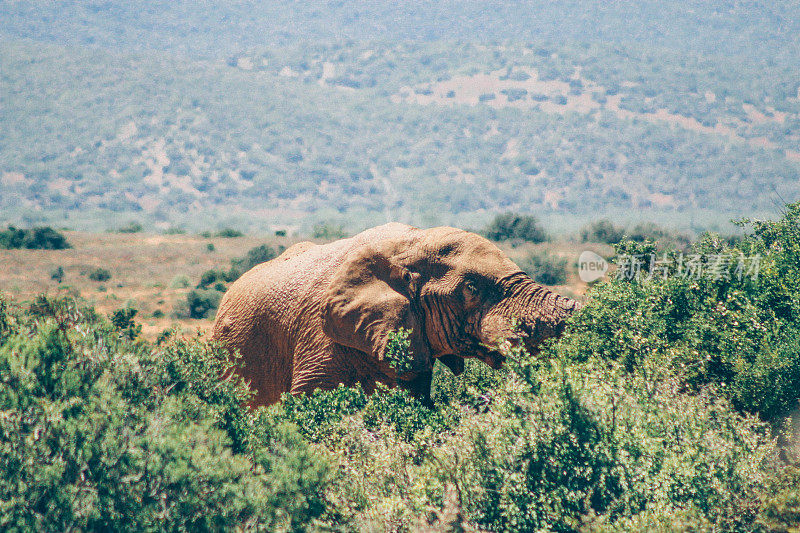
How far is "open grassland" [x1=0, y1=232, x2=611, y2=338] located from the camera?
35969 mm

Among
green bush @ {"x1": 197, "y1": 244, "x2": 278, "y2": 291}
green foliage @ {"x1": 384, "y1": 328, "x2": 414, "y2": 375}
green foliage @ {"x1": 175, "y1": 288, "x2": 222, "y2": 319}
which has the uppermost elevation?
green foliage @ {"x1": 384, "y1": 328, "x2": 414, "y2": 375}

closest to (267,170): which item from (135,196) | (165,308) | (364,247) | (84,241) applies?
(135,196)

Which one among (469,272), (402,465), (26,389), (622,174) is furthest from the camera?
(622,174)

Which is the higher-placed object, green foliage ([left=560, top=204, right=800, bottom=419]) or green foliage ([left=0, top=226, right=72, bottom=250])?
green foliage ([left=560, top=204, right=800, bottom=419])

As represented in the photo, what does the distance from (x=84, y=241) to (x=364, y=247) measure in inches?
1979

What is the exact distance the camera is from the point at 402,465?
29.3 feet

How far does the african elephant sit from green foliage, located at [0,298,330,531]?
2236mm

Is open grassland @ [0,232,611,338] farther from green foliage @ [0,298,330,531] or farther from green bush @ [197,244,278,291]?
green foliage @ [0,298,330,531]

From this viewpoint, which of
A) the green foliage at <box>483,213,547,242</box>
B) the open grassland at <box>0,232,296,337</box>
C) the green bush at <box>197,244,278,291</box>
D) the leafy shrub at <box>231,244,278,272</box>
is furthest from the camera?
the green foliage at <box>483,213,547,242</box>

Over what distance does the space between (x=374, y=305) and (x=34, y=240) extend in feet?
155

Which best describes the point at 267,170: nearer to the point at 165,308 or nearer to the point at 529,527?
the point at 165,308

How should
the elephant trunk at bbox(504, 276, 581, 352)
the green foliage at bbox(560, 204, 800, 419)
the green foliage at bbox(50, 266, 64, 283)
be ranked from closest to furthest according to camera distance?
the elephant trunk at bbox(504, 276, 581, 352), the green foliage at bbox(560, 204, 800, 419), the green foliage at bbox(50, 266, 64, 283)

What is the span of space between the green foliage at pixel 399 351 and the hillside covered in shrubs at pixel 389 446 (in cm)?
48

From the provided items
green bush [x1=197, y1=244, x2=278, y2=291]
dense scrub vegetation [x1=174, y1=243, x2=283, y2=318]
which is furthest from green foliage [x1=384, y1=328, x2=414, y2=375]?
green bush [x1=197, y1=244, x2=278, y2=291]
